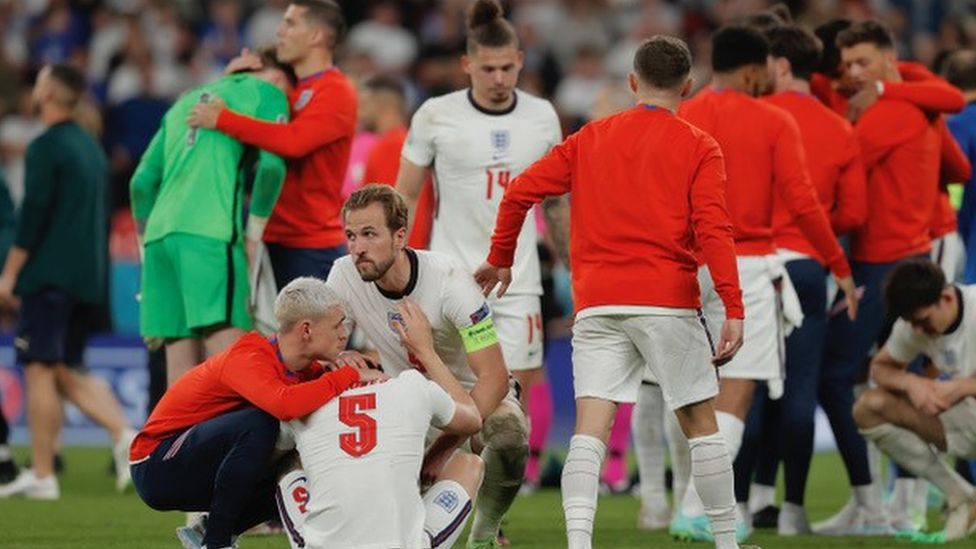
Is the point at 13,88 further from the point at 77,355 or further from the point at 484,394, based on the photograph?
the point at 484,394

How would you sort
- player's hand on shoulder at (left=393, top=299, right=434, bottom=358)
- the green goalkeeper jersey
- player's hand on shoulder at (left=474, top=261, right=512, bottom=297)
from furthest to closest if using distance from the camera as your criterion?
the green goalkeeper jersey
player's hand on shoulder at (left=474, top=261, right=512, bottom=297)
player's hand on shoulder at (left=393, top=299, right=434, bottom=358)

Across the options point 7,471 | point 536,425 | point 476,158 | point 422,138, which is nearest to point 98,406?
point 7,471

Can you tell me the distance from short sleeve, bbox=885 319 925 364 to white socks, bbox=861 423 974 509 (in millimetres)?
340

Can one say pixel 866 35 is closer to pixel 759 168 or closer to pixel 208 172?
pixel 759 168

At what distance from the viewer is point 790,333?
409 inches

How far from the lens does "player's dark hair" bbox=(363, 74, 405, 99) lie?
1406cm

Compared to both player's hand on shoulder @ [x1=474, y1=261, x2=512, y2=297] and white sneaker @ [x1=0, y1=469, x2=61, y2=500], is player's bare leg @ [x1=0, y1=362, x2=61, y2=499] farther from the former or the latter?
player's hand on shoulder @ [x1=474, y1=261, x2=512, y2=297]

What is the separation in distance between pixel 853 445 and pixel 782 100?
5.81 ft

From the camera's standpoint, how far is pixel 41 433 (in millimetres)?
12430

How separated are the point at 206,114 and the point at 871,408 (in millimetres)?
3470

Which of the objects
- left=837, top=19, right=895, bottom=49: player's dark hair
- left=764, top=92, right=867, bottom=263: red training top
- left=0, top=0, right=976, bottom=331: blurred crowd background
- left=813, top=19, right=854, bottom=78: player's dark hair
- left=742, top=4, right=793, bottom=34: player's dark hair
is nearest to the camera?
left=764, top=92, right=867, bottom=263: red training top

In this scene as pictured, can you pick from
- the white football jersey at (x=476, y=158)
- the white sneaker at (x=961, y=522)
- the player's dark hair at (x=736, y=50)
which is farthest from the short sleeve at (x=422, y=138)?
the white sneaker at (x=961, y=522)

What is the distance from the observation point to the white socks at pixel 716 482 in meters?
8.32

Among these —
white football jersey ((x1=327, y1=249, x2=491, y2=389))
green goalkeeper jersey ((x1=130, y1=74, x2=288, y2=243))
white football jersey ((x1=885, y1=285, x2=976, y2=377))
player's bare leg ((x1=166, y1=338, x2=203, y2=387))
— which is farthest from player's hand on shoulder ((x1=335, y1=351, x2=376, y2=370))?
white football jersey ((x1=885, y1=285, x2=976, y2=377))
